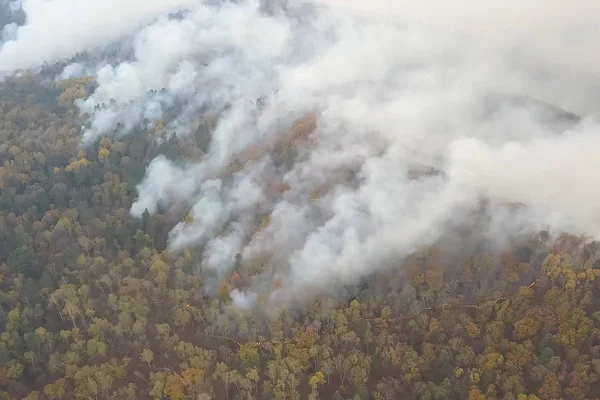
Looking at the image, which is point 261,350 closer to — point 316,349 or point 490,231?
point 316,349

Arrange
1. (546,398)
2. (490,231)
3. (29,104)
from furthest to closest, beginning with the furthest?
1. (29,104)
2. (490,231)
3. (546,398)

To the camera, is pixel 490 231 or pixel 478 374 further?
pixel 490 231

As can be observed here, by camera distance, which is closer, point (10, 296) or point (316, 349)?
point (316, 349)

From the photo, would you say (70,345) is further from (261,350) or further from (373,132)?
(373,132)

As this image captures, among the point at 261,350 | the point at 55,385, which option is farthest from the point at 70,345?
the point at 261,350

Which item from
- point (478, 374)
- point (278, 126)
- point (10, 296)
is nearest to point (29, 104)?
point (278, 126)

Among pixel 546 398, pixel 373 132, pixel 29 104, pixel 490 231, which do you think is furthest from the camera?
pixel 29 104
